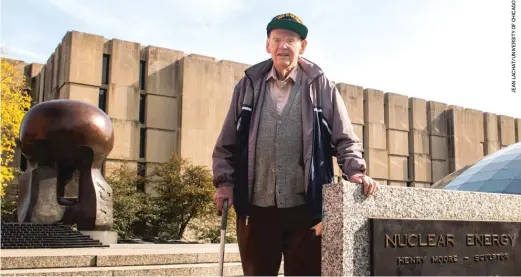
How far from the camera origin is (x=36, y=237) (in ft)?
38.8

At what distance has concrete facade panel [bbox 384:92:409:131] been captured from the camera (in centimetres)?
4375

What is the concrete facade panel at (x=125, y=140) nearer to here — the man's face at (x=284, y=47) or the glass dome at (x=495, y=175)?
the glass dome at (x=495, y=175)

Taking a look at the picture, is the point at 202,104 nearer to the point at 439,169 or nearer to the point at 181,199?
the point at 181,199

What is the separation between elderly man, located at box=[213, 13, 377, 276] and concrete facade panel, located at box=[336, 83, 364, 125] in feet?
126

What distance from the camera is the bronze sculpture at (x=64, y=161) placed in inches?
520

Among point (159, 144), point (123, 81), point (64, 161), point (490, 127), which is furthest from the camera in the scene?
point (490, 127)

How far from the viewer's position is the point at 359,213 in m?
3.18

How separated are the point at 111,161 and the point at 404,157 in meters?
26.4

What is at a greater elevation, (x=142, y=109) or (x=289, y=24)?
(x=142, y=109)

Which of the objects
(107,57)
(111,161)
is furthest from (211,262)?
(107,57)

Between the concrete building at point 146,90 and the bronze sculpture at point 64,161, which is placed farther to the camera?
the concrete building at point 146,90

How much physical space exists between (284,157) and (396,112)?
4277cm

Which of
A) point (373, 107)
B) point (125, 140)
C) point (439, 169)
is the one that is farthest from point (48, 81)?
point (439, 169)

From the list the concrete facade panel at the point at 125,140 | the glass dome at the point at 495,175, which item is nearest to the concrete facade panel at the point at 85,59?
the concrete facade panel at the point at 125,140
